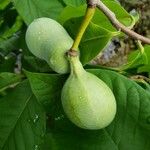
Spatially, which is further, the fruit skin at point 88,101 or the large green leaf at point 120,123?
the large green leaf at point 120,123

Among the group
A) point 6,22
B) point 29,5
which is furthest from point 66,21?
point 6,22

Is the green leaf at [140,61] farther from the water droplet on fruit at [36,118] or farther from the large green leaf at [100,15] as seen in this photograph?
the water droplet on fruit at [36,118]

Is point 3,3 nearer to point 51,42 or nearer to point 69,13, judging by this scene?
point 69,13

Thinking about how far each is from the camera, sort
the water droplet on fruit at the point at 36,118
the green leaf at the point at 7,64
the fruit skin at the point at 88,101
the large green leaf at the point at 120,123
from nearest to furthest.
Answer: the fruit skin at the point at 88,101 → the large green leaf at the point at 120,123 → the water droplet on fruit at the point at 36,118 → the green leaf at the point at 7,64

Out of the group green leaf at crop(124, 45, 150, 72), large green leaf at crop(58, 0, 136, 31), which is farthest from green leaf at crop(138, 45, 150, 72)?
large green leaf at crop(58, 0, 136, 31)

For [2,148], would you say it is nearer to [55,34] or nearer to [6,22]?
[55,34]

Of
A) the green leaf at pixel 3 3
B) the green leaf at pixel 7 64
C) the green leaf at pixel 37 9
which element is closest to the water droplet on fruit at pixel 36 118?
the green leaf at pixel 37 9
